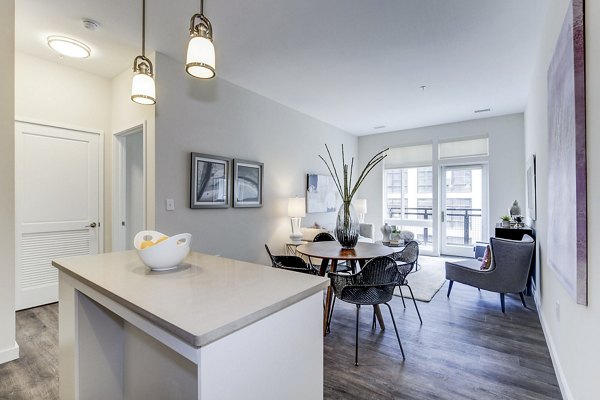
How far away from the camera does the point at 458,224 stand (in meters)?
6.10

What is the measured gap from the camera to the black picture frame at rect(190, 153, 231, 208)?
11.2 feet

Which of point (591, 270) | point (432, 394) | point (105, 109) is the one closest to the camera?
point (591, 270)

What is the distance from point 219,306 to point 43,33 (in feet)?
11.1

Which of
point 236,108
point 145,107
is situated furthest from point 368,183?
point 145,107

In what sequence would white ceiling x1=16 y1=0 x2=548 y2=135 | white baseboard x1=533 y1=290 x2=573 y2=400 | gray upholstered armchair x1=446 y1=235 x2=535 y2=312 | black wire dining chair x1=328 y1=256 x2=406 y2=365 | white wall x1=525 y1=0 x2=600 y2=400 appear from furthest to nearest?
gray upholstered armchair x1=446 y1=235 x2=535 y2=312
white ceiling x1=16 y1=0 x2=548 y2=135
black wire dining chair x1=328 y1=256 x2=406 y2=365
white baseboard x1=533 y1=290 x2=573 y2=400
white wall x1=525 y1=0 x2=600 y2=400

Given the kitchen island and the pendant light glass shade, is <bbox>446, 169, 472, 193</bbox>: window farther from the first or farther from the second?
the pendant light glass shade

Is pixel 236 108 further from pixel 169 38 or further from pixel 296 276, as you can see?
pixel 296 276

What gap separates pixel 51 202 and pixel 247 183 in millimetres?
2266

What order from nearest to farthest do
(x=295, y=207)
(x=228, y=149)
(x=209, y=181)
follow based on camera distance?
(x=209, y=181)
(x=228, y=149)
(x=295, y=207)

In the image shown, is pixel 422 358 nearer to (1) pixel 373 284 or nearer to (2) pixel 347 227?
(1) pixel 373 284

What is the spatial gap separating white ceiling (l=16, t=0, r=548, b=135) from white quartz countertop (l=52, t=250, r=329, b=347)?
2.08 meters

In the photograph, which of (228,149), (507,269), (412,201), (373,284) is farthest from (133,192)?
(412,201)

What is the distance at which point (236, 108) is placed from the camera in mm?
3961

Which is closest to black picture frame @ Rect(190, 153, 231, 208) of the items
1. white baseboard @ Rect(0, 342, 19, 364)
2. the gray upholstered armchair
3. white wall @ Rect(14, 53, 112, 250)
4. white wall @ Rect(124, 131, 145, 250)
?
white wall @ Rect(124, 131, 145, 250)
